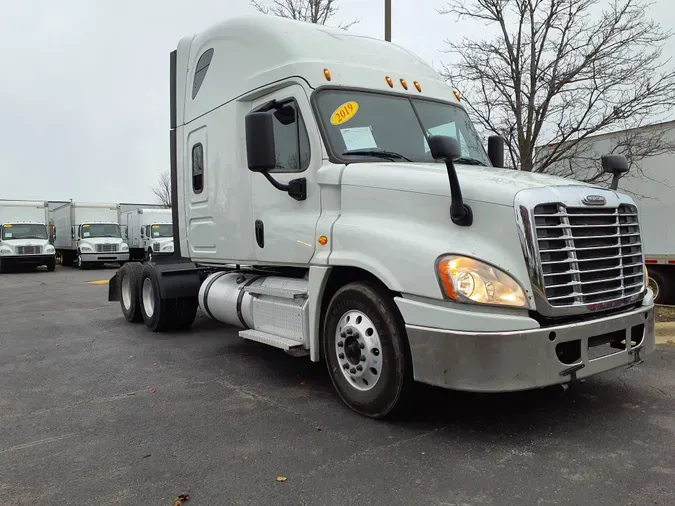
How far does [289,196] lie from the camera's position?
4.93 meters

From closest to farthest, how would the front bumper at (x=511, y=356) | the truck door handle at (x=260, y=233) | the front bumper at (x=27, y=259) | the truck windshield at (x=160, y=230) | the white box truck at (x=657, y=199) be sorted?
the front bumper at (x=511, y=356) < the truck door handle at (x=260, y=233) < the white box truck at (x=657, y=199) < the front bumper at (x=27, y=259) < the truck windshield at (x=160, y=230)

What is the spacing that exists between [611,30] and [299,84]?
8.93 m

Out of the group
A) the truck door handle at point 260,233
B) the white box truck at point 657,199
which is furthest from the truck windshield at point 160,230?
the truck door handle at point 260,233

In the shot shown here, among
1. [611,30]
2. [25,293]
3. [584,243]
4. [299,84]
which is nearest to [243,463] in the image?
[584,243]

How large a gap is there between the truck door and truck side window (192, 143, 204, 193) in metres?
1.33

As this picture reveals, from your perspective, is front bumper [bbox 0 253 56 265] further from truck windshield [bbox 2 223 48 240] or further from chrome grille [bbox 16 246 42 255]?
truck windshield [bbox 2 223 48 240]

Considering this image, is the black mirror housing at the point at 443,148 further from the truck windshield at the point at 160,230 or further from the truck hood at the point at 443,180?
the truck windshield at the point at 160,230

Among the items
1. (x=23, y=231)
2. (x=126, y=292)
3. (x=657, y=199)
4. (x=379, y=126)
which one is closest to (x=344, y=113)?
(x=379, y=126)

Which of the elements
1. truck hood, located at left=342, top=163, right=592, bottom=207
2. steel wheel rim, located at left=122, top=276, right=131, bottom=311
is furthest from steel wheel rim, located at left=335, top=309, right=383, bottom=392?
steel wheel rim, located at left=122, top=276, right=131, bottom=311

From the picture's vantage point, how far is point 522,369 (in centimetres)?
343

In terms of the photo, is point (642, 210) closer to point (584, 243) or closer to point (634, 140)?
point (634, 140)

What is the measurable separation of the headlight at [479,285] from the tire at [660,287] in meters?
8.10

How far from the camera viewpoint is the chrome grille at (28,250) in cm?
2462

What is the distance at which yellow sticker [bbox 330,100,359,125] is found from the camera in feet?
15.4
